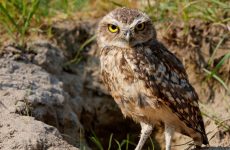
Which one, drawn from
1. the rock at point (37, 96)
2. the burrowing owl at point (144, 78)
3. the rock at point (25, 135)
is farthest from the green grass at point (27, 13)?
the rock at point (25, 135)

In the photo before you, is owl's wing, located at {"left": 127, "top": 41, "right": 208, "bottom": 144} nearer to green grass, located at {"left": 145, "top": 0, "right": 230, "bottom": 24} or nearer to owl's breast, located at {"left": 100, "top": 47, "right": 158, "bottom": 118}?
owl's breast, located at {"left": 100, "top": 47, "right": 158, "bottom": 118}

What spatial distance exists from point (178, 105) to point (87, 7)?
99.0 inches

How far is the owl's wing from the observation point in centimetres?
473

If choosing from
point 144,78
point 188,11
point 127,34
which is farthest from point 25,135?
point 188,11

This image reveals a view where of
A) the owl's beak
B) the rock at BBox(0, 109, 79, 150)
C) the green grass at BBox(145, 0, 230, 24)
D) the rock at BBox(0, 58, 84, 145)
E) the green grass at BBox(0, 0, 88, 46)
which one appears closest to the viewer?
the rock at BBox(0, 109, 79, 150)

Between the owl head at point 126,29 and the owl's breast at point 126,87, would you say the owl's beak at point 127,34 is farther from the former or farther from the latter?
the owl's breast at point 126,87

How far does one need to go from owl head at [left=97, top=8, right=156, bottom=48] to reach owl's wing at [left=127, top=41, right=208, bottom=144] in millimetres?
107

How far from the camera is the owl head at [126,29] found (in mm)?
4957

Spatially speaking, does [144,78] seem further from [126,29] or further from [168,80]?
[126,29]

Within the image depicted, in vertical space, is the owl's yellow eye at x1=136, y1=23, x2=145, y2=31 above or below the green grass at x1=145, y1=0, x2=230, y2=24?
below

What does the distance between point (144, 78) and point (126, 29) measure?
0.50 metres

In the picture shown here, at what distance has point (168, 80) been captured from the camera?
4871 millimetres

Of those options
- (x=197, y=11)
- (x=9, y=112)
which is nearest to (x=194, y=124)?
(x=9, y=112)

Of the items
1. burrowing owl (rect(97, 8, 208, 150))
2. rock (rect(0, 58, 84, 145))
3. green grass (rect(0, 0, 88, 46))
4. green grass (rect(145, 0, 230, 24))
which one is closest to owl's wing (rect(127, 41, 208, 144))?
burrowing owl (rect(97, 8, 208, 150))
